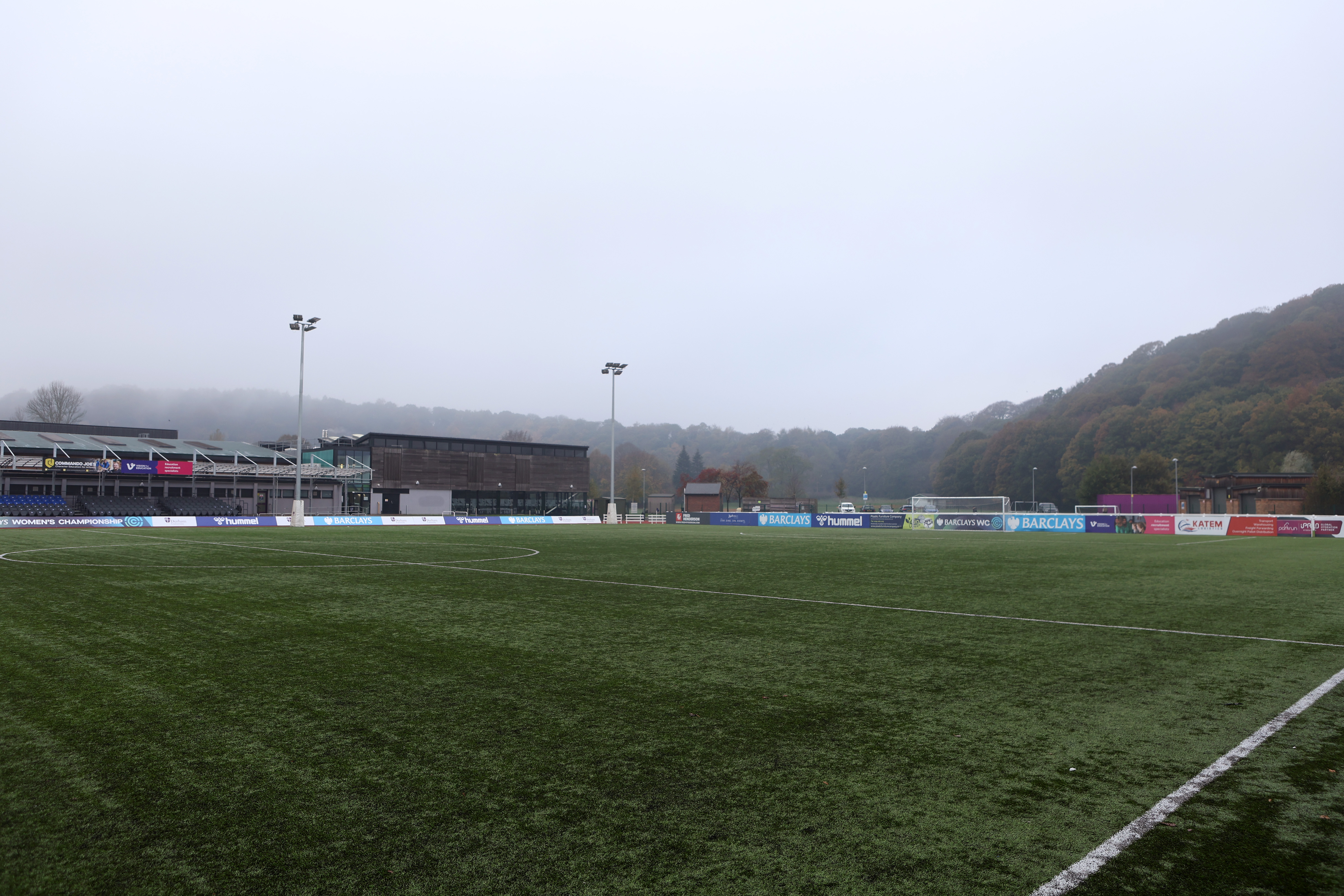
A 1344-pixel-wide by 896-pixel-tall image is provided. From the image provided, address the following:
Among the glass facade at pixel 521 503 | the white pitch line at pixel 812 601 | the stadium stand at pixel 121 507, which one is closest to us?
the white pitch line at pixel 812 601

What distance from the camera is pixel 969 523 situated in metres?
49.2

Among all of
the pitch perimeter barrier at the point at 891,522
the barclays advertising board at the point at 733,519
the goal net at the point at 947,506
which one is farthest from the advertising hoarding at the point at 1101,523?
the barclays advertising board at the point at 733,519

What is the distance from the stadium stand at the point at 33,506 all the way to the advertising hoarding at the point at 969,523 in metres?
50.6

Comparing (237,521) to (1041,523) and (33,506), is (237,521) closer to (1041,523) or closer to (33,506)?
(33,506)

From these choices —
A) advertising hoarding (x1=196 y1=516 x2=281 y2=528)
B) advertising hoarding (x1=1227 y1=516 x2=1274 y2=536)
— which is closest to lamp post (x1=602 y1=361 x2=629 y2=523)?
advertising hoarding (x1=196 y1=516 x2=281 y2=528)

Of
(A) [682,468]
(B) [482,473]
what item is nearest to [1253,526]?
(B) [482,473]

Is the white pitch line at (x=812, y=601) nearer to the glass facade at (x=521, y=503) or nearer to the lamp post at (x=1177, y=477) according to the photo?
the glass facade at (x=521, y=503)

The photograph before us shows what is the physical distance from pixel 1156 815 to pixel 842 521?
51.7m

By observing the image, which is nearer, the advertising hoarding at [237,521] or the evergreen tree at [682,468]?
the advertising hoarding at [237,521]

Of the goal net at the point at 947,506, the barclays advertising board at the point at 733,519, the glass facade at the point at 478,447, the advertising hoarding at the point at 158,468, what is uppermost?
the glass facade at the point at 478,447

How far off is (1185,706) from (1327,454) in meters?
98.9

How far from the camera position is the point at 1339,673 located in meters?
6.55

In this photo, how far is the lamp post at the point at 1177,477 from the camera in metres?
80.8

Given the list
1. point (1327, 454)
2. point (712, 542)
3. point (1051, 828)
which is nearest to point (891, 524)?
point (712, 542)
